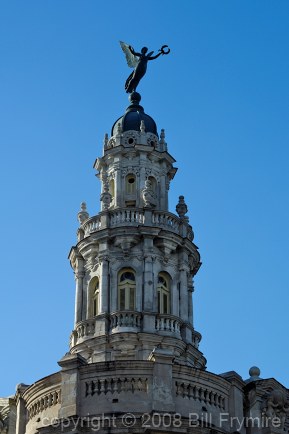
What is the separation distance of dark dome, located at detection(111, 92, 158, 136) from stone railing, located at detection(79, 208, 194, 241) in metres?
5.67

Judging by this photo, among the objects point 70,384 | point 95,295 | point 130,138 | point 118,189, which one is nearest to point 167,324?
point 95,295

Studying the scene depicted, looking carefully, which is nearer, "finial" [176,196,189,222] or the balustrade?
the balustrade

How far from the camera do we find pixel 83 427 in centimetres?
3841

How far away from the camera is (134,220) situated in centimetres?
5012

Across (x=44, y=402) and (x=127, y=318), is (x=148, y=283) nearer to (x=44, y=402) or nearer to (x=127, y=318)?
(x=127, y=318)

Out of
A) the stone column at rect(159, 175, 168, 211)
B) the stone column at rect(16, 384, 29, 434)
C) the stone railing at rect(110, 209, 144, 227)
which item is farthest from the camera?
the stone column at rect(159, 175, 168, 211)

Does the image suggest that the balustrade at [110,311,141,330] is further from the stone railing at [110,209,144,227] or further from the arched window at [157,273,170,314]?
the stone railing at [110,209,144,227]

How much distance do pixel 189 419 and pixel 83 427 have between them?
3.74 metres

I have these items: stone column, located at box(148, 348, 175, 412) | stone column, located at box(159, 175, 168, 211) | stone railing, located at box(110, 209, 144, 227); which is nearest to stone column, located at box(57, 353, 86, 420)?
stone column, located at box(148, 348, 175, 412)

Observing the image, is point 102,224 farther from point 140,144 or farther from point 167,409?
point 167,409

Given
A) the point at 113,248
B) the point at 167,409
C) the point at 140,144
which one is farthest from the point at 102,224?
the point at 167,409

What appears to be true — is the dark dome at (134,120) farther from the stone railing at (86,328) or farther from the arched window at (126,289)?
the stone railing at (86,328)

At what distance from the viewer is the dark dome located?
54562 millimetres

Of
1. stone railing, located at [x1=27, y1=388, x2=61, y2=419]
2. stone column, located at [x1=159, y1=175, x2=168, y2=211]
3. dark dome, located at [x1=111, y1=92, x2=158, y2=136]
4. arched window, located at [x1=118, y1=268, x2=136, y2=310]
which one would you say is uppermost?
dark dome, located at [x1=111, y1=92, x2=158, y2=136]
